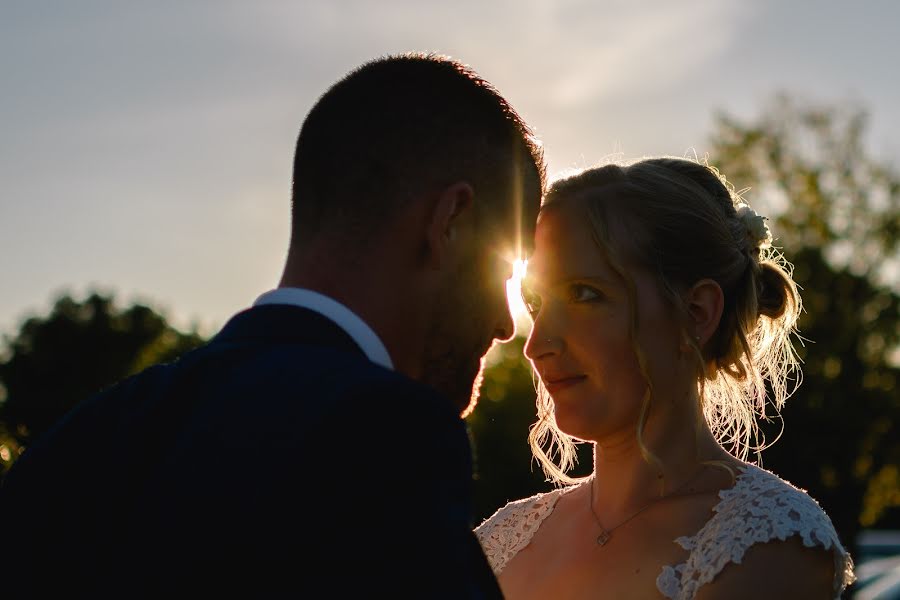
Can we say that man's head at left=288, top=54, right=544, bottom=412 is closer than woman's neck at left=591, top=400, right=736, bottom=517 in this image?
Yes

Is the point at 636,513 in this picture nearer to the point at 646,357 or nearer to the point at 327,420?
the point at 646,357

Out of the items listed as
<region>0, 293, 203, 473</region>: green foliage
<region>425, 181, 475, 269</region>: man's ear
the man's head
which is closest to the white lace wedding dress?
the man's head

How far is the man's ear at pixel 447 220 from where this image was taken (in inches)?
102

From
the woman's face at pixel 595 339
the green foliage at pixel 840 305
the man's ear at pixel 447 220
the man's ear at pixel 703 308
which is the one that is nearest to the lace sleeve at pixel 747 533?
the woman's face at pixel 595 339

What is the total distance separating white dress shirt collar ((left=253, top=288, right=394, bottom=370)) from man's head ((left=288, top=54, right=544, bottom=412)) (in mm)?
131

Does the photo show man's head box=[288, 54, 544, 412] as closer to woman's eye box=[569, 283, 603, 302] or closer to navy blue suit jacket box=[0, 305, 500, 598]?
navy blue suit jacket box=[0, 305, 500, 598]

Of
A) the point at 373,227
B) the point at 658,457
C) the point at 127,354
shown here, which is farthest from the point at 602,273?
the point at 127,354

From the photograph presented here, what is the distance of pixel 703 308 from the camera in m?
4.04

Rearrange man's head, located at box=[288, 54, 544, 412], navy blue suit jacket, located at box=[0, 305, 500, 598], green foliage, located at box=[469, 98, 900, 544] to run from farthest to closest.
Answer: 1. green foliage, located at box=[469, 98, 900, 544]
2. man's head, located at box=[288, 54, 544, 412]
3. navy blue suit jacket, located at box=[0, 305, 500, 598]

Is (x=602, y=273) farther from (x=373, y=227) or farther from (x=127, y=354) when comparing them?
(x=127, y=354)

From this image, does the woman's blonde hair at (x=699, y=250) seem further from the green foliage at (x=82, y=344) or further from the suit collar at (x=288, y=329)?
the green foliage at (x=82, y=344)

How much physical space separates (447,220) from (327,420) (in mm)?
819

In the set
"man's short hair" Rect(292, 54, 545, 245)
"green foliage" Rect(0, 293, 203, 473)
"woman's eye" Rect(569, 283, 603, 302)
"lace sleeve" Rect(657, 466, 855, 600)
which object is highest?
"green foliage" Rect(0, 293, 203, 473)

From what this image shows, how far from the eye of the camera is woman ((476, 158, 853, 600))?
12.4ft
